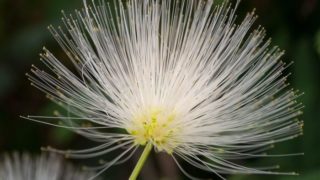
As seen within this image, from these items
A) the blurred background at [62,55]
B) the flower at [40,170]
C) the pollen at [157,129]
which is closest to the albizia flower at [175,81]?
the pollen at [157,129]

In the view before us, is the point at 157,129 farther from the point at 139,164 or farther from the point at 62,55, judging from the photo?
the point at 62,55

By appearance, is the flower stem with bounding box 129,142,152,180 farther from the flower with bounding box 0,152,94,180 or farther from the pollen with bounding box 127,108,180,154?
the flower with bounding box 0,152,94,180

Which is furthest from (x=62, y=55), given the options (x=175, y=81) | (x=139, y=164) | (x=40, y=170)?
(x=139, y=164)

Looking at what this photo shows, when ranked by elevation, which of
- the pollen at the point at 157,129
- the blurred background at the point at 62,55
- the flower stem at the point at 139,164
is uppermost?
the blurred background at the point at 62,55

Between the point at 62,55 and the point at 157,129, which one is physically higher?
the point at 62,55

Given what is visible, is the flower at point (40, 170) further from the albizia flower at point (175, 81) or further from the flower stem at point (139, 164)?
the flower stem at point (139, 164)
